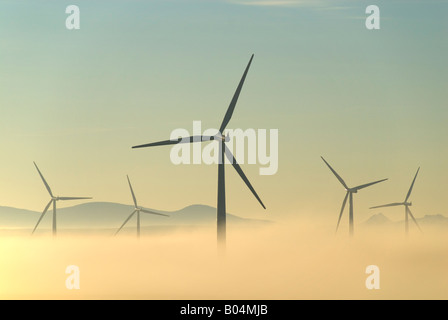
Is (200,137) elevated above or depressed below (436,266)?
above

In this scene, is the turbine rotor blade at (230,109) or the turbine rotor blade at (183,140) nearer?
the turbine rotor blade at (183,140)

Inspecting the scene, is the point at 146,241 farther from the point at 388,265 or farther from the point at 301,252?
the point at 388,265

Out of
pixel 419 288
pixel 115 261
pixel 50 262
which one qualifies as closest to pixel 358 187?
pixel 419 288

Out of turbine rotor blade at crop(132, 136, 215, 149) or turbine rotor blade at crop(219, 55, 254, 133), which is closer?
turbine rotor blade at crop(132, 136, 215, 149)

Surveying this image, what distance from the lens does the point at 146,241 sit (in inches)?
3088

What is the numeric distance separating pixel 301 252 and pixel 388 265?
7561mm

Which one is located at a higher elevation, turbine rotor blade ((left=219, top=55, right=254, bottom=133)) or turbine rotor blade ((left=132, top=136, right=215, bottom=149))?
turbine rotor blade ((left=219, top=55, right=254, bottom=133))

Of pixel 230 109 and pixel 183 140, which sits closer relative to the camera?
pixel 183 140

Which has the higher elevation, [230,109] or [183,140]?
[230,109]

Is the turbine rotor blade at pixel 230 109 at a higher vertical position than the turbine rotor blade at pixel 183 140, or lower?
higher
